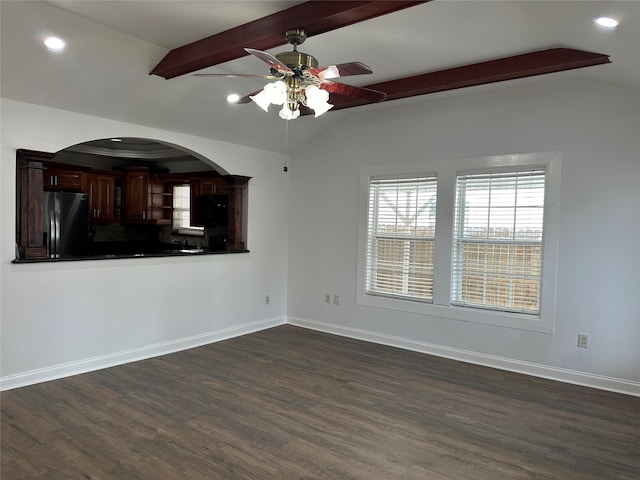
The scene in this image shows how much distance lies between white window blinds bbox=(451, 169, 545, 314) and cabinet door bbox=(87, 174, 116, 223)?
5.35m

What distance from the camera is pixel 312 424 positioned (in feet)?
10.3

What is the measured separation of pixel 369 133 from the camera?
212 inches

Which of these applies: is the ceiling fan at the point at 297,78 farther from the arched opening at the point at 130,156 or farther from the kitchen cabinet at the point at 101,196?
the kitchen cabinet at the point at 101,196

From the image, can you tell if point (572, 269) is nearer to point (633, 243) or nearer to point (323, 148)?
point (633, 243)

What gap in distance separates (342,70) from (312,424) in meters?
2.37

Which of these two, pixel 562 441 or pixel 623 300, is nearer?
pixel 562 441

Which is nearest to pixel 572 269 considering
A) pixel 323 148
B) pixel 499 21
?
pixel 499 21

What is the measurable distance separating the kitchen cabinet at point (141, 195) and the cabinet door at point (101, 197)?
208 mm

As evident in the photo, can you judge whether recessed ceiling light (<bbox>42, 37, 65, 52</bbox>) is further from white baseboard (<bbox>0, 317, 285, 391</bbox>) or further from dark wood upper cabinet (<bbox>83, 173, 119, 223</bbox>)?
dark wood upper cabinet (<bbox>83, 173, 119, 223</bbox>)

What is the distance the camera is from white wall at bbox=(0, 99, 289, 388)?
362 centimetres

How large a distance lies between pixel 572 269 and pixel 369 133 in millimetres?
2661

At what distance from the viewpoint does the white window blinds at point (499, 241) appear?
171 inches

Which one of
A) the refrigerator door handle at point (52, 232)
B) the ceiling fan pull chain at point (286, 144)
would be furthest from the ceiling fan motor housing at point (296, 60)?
the refrigerator door handle at point (52, 232)

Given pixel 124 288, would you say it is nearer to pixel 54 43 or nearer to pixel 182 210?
pixel 54 43
